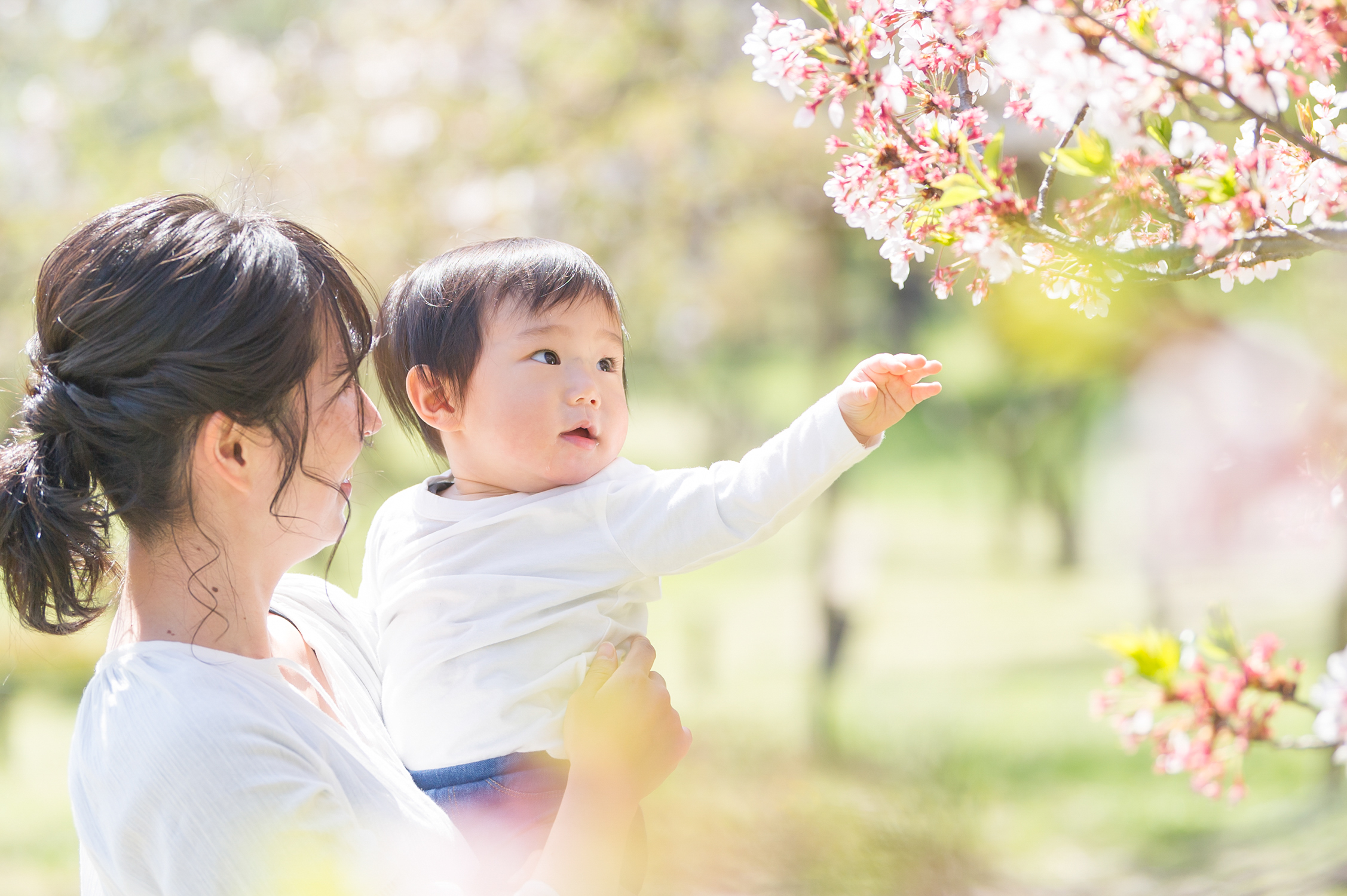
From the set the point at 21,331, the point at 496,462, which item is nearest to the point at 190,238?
the point at 496,462

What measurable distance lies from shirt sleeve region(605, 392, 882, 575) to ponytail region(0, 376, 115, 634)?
1.86 ft

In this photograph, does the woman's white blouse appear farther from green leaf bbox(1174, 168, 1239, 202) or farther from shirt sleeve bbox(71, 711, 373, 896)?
green leaf bbox(1174, 168, 1239, 202)

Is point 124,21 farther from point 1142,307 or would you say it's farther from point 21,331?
point 1142,307

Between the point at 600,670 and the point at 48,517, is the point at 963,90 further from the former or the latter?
the point at 48,517

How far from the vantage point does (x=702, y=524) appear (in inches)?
48.9

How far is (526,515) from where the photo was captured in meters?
1.35

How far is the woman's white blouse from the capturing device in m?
0.93

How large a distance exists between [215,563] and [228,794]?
0.90ft

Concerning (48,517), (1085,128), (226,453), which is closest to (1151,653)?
(1085,128)

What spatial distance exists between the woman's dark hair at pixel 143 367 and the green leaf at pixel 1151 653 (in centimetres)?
80

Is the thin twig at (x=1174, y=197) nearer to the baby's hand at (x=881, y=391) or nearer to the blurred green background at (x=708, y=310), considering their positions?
the baby's hand at (x=881, y=391)

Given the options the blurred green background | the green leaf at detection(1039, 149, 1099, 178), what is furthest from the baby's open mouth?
the blurred green background

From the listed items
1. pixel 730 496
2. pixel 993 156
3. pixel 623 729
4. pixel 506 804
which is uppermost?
pixel 993 156

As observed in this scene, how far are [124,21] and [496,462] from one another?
538 cm
